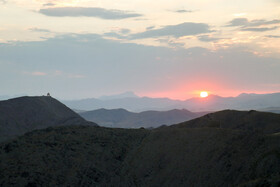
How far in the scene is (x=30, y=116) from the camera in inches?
3671

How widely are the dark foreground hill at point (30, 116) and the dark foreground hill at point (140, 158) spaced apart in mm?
40076

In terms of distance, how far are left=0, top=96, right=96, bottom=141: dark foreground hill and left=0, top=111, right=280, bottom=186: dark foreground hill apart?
40.1 meters

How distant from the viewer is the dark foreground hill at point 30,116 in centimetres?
8312

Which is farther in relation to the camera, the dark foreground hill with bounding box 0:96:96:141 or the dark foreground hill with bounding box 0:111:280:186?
the dark foreground hill with bounding box 0:96:96:141

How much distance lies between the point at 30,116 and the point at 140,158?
2489 inches

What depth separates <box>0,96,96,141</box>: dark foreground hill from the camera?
83.1 metres

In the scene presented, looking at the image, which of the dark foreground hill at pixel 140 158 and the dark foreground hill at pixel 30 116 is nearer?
the dark foreground hill at pixel 140 158

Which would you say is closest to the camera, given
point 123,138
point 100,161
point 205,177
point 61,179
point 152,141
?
point 205,177

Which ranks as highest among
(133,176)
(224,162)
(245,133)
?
(245,133)

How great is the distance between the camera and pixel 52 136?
147 ft

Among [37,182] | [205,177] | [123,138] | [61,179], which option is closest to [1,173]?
[37,182]

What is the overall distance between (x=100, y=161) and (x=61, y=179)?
6827 mm

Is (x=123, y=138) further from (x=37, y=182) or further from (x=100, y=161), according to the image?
(x=37, y=182)

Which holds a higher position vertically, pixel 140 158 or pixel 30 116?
pixel 30 116
